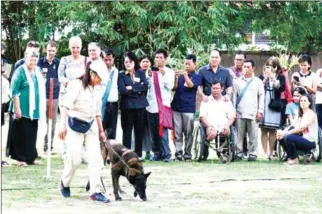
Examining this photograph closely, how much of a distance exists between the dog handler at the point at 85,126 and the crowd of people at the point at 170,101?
268cm

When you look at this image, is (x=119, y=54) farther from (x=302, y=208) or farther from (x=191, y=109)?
(x=302, y=208)

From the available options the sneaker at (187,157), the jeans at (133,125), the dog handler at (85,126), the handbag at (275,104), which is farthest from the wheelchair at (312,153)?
the dog handler at (85,126)

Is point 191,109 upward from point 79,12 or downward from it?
downward

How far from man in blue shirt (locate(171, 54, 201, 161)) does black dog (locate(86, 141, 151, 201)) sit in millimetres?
4090

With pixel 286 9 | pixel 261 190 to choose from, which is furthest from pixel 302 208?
pixel 286 9

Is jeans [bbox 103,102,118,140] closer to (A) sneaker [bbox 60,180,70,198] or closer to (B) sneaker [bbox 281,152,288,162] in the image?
(B) sneaker [bbox 281,152,288,162]

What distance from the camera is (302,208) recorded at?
912 cm

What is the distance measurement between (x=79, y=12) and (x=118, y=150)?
585 inches

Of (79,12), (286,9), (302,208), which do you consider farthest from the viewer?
(286,9)

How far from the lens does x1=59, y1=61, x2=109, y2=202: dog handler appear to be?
31.2ft

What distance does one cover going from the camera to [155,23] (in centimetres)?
2467

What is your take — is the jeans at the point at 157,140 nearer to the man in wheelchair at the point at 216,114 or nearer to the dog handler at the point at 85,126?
the man in wheelchair at the point at 216,114

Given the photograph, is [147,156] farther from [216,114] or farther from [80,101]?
[80,101]

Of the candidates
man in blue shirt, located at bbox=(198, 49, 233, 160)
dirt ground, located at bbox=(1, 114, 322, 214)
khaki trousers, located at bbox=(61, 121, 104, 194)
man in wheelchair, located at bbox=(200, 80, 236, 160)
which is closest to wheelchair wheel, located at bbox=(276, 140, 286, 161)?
dirt ground, located at bbox=(1, 114, 322, 214)
